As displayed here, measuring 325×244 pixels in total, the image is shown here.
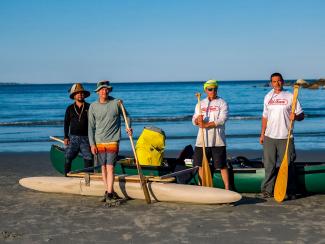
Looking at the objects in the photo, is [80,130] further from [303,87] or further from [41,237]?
[303,87]

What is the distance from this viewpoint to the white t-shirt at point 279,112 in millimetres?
7406

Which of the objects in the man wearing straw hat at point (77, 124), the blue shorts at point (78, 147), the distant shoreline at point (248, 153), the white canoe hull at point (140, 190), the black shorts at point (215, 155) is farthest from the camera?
the distant shoreline at point (248, 153)

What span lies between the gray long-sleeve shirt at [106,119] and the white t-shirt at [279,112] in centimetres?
A: 207

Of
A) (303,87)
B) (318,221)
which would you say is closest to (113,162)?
(318,221)

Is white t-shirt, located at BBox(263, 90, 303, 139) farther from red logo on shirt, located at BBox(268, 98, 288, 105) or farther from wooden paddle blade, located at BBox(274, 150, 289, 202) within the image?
wooden paddle blade, located at BBox(274, 150, 289, 202)

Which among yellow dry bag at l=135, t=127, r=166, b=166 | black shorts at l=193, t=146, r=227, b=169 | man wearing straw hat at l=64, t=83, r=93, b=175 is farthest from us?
yellow dry bag at l=135, t=127, r=166, b=166

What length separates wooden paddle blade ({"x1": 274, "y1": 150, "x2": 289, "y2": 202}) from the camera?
24.5 ft

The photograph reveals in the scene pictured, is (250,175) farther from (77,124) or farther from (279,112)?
A: (77,124)

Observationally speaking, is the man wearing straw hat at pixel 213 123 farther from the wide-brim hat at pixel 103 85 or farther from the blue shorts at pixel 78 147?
the blue shorts at pixel 78 147

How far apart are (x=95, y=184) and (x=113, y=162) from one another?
71 cm

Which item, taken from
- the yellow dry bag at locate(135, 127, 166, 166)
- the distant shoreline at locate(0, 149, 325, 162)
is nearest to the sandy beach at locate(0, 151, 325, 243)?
the yellow dry bag at locate(135, 127, 166, 166)

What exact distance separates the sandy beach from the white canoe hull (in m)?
0.11

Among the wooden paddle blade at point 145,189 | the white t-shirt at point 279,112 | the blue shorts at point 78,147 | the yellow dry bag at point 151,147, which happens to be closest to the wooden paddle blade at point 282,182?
the white t-shirt at point 279,112

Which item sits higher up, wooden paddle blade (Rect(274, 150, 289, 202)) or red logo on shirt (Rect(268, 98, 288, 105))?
Answer: red logo on shirt (Rect(268, 98, 288, 105))
